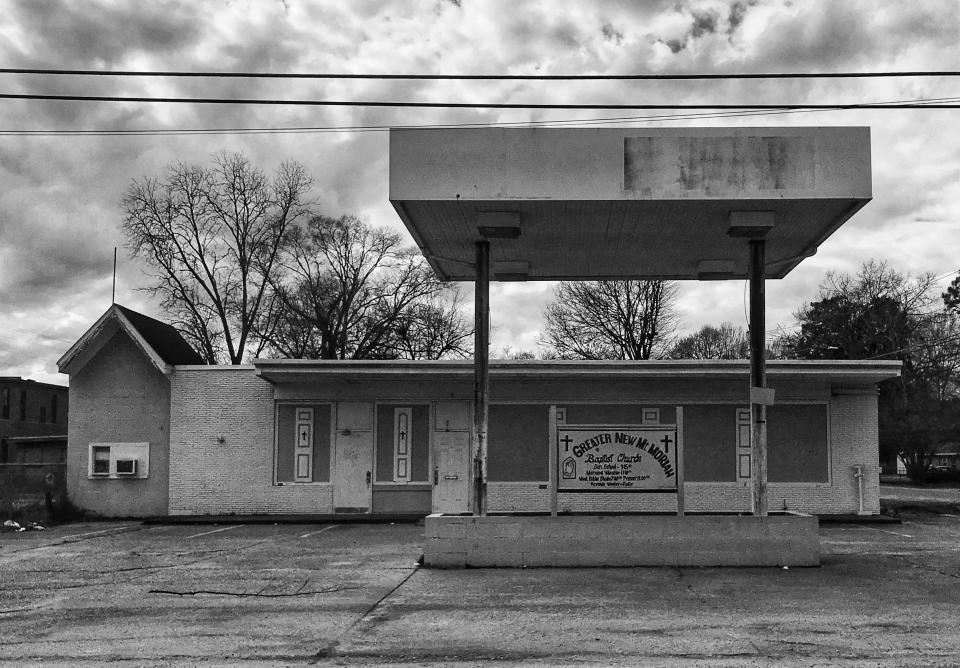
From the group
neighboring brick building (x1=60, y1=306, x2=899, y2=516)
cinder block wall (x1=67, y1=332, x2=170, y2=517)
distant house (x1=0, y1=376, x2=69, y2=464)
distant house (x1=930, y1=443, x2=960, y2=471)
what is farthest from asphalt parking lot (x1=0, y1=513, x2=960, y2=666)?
distant house (x1=930, y1=443, x2=960, y2=471)

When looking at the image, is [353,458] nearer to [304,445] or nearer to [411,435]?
[304,445]

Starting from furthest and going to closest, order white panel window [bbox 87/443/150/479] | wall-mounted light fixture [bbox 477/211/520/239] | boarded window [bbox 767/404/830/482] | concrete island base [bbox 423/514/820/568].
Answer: white panel window [bbox 87/443/150/479]
boarded window [bbox 767/404/830/482]
wall-mounted light fixture [bbox 477/211/520/239]
concrete island base [bbox 423/514/820/568]

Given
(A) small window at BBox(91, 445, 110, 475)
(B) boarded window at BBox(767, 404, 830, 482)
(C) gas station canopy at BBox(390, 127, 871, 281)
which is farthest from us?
(A) small window at BBox(91, 445, 110, 475)

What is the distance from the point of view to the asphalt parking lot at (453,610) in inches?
345

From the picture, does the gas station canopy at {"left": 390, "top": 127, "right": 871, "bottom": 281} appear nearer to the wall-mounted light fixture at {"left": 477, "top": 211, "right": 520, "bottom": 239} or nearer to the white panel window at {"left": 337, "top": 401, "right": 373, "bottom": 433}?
the wall-mounted light fixture at {"left": 477, "top": 211, "right": 520, "bottom": 239}

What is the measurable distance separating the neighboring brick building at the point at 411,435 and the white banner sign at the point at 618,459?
8.39 metres

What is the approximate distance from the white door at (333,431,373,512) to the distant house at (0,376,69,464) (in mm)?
27613

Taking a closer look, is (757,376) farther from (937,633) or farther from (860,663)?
(860,663)

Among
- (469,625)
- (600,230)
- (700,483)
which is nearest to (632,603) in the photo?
(469,625)

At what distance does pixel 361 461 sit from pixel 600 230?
1144 centimetres

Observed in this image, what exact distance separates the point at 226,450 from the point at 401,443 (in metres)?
4.59

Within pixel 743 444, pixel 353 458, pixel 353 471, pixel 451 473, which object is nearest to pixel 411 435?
pixel 451 473

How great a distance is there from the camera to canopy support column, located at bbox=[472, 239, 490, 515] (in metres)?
15.2

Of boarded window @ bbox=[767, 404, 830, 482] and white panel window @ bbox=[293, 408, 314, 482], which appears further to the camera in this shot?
white panel window @ bbox=[293, 408, 314, 482]
